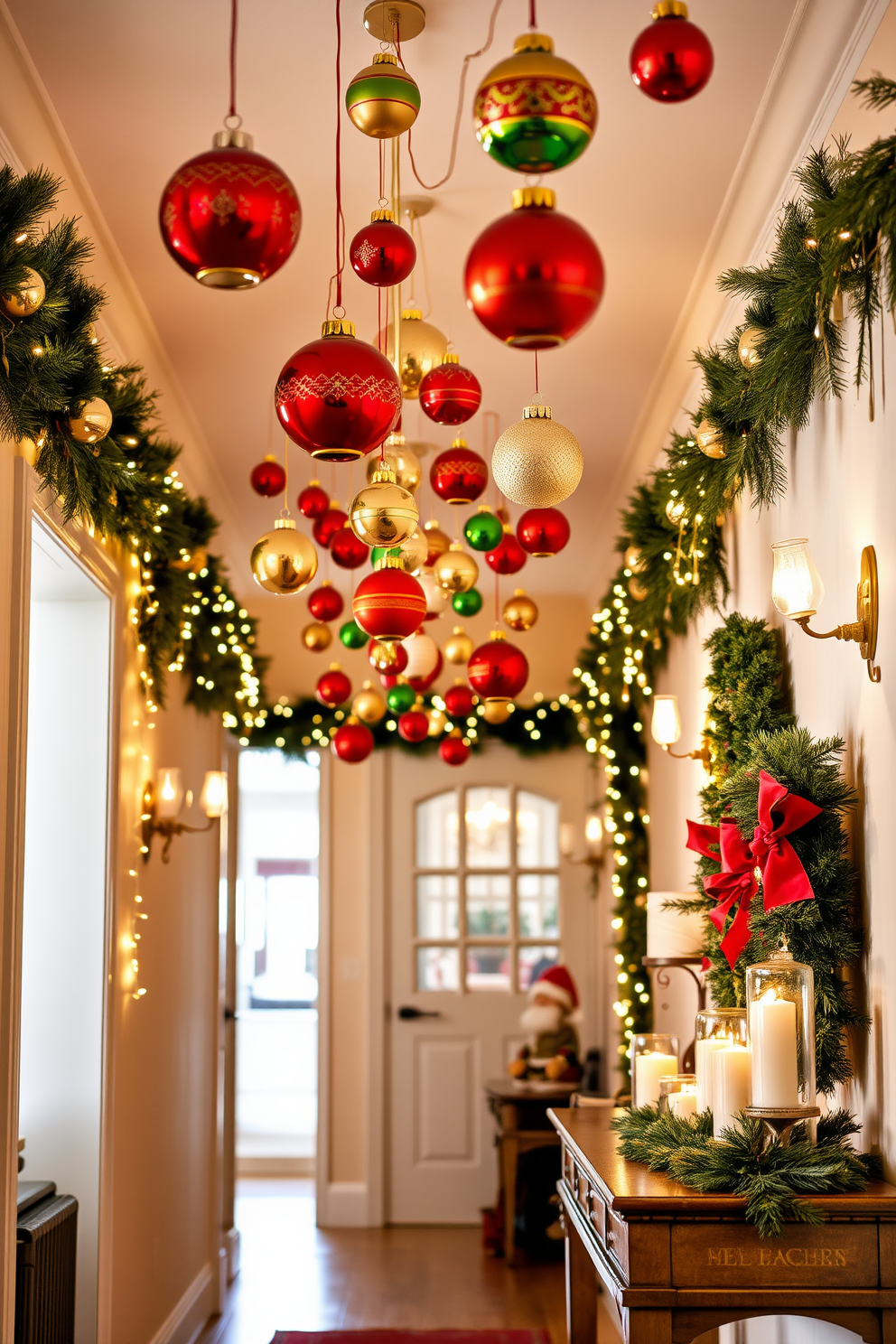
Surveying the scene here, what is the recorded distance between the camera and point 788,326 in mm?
2389

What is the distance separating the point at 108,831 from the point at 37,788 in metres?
0.23

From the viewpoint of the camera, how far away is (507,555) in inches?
133

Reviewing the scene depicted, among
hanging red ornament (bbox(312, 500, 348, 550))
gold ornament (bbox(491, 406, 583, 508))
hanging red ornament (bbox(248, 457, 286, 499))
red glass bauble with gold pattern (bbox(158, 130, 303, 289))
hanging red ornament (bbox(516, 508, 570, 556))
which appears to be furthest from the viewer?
hanging red ornament (bbox(248, 457, 286, 499))

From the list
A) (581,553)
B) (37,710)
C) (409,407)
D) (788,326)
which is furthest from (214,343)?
(581,553)

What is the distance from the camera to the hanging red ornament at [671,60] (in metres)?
1.60

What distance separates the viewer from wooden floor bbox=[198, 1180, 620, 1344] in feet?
15.4

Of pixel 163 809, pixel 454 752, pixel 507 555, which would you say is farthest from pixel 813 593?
pixel 163 809

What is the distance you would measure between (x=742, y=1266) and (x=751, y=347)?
1.66 meters

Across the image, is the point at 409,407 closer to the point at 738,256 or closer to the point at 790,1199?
the point at 738,256

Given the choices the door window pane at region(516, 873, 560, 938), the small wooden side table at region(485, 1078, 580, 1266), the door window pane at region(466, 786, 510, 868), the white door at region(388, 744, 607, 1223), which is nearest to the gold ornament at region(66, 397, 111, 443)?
the small wooden side table at region(485, 1078, 580, 1266)

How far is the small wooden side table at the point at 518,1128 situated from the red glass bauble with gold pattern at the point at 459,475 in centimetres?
348

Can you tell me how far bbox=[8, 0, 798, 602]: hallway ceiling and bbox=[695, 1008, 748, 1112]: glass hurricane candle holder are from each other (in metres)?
1.90

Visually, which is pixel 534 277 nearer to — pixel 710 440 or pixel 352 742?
pixel 710 440

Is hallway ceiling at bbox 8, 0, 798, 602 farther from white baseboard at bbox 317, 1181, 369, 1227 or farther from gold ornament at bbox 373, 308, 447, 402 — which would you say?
white baseboard at bbox 317, 1181, 369, 1227
